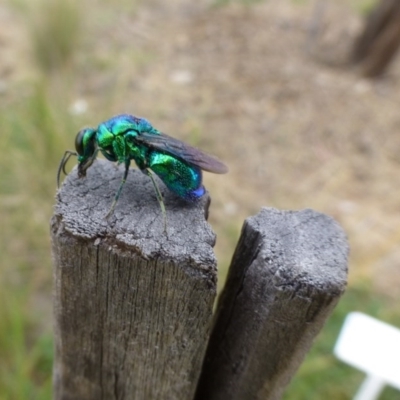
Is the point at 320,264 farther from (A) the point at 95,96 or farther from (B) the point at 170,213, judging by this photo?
(A) the point at 95,96

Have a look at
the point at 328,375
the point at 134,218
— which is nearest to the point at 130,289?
the point at 134,218

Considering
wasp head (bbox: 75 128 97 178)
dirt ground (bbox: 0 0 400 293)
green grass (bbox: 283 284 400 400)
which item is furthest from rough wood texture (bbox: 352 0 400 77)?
wasp head (bbox: 75 128 97 178)

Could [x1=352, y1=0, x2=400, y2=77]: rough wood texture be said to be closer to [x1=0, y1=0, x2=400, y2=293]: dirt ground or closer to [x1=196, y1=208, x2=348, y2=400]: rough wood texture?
[x1=0, y1=0, x2=400, y2=293]: dirt ground

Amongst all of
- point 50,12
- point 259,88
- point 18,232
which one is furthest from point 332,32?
point 18,232

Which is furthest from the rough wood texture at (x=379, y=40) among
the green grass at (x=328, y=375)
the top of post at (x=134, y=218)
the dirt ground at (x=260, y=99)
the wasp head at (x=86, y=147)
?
the top of post at (x=134, y=218)

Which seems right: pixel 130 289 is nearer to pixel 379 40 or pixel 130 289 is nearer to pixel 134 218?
pixel 134 218
